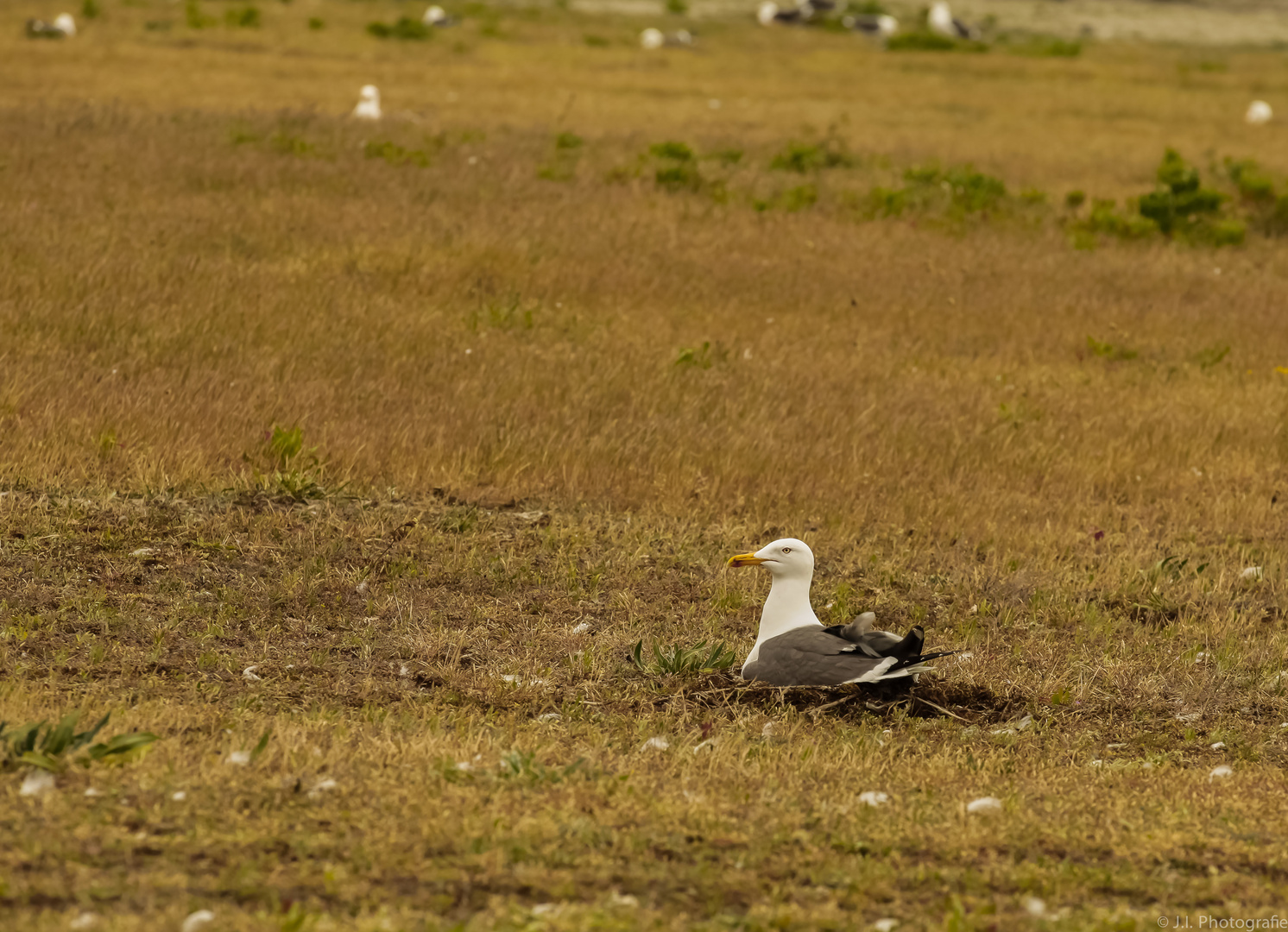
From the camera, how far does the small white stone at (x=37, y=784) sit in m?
4.49

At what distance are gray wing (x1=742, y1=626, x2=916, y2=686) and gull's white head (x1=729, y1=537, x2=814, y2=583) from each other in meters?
0.28

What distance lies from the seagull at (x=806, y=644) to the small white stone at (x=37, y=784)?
2949 millimetres

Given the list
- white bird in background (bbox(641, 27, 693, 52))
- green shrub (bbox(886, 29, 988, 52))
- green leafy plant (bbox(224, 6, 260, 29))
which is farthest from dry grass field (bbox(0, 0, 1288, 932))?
green shrub (bbox(886, 29, 988, 52))

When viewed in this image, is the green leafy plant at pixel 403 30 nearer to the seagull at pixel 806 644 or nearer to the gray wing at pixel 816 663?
the seagull at pixel 806 644

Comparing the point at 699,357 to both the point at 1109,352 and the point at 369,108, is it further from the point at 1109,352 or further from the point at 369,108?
the point at 369,108

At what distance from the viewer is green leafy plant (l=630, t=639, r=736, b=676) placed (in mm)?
6598

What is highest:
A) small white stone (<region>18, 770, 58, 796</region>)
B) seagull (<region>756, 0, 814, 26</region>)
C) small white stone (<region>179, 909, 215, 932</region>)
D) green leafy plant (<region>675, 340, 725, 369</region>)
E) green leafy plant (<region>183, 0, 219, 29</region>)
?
seagull (<region>756, 0, 814, 26</region>)

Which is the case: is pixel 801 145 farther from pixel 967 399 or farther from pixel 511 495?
→ pixel 511 495

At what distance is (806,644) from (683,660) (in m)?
0.59

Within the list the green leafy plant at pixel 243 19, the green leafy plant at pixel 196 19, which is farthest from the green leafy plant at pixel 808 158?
the green leafy plant at pixel 243 19

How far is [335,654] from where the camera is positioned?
6.73 m

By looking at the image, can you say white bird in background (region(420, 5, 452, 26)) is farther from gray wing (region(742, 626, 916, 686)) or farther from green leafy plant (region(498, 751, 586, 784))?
green leafy plant (region(498, 751, 586, 784))

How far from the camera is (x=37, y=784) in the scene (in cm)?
453

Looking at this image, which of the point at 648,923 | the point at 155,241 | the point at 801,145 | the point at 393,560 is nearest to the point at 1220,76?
the point at 801,145
